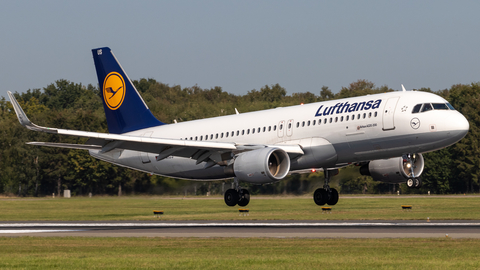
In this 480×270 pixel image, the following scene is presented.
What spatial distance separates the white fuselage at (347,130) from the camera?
3566 centimetres

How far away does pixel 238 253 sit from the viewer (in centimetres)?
2902

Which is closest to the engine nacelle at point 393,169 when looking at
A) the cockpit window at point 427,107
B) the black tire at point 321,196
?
the black tire at point 321,196

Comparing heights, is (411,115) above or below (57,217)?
above

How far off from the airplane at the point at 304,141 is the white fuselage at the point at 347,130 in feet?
0.17

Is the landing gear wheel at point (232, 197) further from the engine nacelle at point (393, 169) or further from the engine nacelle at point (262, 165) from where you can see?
the engine nacelle at point (393, 169)

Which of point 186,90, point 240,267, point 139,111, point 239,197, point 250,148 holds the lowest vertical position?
point 240,267

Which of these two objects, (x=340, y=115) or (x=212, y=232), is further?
(x=212, y=232)

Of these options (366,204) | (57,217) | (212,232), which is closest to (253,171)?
(212,232)

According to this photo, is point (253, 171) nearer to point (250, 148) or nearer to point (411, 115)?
point (250, 148)

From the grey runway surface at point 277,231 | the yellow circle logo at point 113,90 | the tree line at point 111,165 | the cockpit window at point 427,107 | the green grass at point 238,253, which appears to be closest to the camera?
the green grass at point 238,253

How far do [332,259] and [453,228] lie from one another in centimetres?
1776

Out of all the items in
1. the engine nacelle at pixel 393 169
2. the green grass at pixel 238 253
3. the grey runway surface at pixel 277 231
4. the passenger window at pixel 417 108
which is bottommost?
the green grass at pixel 238 253

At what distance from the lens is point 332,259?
2619 centimetres

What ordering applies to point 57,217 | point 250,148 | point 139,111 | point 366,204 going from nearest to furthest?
point 250,148, point 139,111, point 57,217, point 366,204
